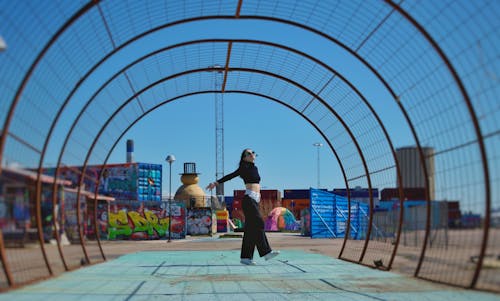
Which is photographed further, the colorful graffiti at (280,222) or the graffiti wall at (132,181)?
the colorful graffiti at (280,222)

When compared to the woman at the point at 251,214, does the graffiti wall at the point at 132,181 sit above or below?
above

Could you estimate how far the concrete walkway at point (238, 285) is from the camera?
7422 millimetres

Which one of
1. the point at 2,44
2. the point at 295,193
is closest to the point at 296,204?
the point at 295,193

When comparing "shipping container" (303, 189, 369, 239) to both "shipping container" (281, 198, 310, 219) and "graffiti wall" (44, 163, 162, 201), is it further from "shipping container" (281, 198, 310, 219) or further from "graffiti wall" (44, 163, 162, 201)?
"shipping container" (281, 198, 310, 219)

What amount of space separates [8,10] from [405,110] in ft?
22.3

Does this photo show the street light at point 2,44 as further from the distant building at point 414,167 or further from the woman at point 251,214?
the distant building at point 414,167

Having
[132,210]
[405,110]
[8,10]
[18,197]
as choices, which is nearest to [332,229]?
[132,210]

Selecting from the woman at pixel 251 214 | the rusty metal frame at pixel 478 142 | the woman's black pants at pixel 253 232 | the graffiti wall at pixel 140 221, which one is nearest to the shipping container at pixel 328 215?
the graffiti wall at pixel 140 221

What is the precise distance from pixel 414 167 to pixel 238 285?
467cm

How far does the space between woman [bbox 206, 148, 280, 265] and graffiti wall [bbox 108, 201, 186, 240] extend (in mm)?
24295

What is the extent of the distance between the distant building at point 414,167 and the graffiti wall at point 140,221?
25451 millimetres

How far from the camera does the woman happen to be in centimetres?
1116

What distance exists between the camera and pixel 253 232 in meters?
11.2

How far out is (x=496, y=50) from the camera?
6785mm
